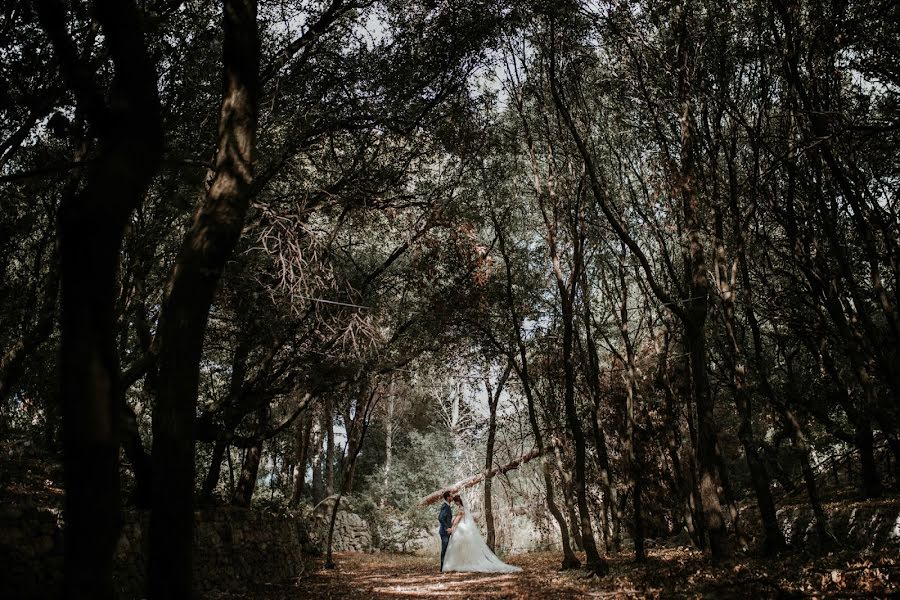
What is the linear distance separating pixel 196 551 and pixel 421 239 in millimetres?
7199

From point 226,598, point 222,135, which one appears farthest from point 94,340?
point 226,598

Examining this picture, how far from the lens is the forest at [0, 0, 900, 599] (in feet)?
12.9

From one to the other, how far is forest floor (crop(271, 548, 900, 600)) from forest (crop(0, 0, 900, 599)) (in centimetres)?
10

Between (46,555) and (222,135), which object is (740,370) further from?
(46,555)

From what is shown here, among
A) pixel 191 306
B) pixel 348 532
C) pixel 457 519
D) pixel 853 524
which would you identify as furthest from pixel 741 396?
pixel 348 532

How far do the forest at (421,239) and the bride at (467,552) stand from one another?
67.4 inches

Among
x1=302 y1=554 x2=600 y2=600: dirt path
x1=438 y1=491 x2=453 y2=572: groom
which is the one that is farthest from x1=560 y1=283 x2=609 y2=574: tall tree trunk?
x1=438 y1=491 x2=453 y2=572: groom

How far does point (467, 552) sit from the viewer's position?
16.8 meters

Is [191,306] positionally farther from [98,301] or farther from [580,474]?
[580,474]

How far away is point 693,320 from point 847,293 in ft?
15.8

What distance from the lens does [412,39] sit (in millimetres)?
10773

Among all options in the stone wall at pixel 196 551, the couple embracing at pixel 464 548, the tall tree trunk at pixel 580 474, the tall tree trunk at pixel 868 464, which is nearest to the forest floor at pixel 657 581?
the tall tree trunk at pixel 580 474

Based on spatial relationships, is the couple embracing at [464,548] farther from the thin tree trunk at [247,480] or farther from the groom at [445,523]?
the thin tree trunk at [247,480]

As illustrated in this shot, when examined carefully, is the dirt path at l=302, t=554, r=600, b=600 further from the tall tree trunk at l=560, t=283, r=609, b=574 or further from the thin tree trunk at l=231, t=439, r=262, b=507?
the thin tree trunk at l=231, t=439, r=262, b=507
